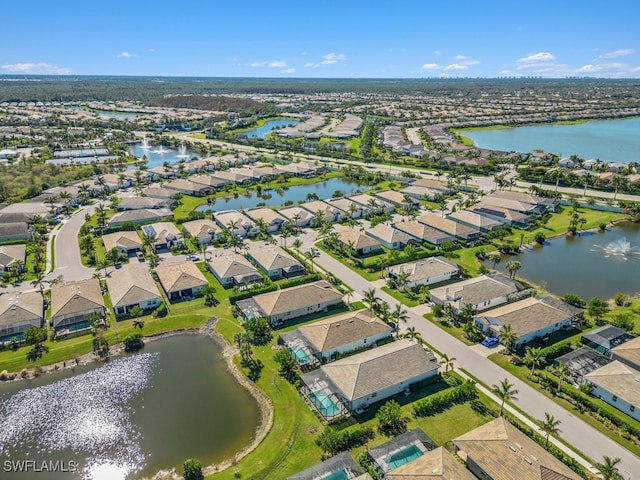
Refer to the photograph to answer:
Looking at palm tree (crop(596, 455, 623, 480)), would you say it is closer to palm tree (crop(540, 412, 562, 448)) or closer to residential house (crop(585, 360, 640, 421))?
palm tree (crop(540, 412, 562, 448))

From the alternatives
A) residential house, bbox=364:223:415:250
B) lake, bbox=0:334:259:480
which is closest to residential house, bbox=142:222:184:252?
lake, bbox=0:334:259:480

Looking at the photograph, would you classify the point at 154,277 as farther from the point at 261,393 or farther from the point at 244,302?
the point at 261,393

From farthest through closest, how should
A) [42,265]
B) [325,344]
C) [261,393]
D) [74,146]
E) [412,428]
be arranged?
1. [74,146]
2. [42,265]
3. [325,344]
4. [261,393]
5. [412,428]

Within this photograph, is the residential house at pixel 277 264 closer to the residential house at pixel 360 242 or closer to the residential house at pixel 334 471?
the residential house at pixel 360 242

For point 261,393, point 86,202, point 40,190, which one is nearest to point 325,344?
point 261,393

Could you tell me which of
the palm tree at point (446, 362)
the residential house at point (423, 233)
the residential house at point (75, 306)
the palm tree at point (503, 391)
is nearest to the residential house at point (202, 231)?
the residential house at point (75, 306)

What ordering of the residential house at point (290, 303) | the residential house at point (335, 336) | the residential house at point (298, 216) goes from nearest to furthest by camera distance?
the residential house at point (335, 336), the residential house at point (290, 303), the residential house at point (298, 216)

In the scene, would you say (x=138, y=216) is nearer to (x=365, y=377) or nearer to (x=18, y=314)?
(x=18, y=314)
